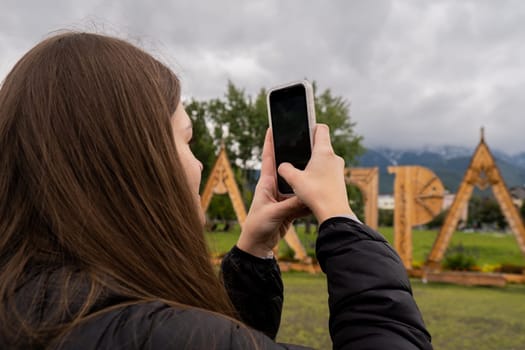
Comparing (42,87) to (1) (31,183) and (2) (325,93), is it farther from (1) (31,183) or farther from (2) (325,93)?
(2) (325,93)

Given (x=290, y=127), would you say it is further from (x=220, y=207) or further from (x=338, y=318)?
(x=220, y=207)

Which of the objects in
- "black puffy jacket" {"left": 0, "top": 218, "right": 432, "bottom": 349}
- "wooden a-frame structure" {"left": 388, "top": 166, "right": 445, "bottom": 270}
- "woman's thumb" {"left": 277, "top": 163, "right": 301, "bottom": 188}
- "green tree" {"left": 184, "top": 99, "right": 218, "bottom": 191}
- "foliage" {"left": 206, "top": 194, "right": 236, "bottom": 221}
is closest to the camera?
"black puffy jacket" {"left": 0, "top": 218, "right": 432, "bottom": 349}

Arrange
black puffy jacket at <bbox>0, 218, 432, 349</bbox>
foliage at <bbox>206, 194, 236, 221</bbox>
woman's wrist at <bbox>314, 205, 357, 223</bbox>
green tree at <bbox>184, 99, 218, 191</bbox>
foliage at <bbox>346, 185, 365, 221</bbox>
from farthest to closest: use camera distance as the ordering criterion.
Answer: foliage at <bbox>206, 194, 236, 221</bbox> < green tree at <bbox>184, 99, 218, 191</bbox> < foliage at <bbox>346, 185, 365, 221</bbox> < woman's wrist at <bbox>314, 205, 357, 223</bbox> < black puffy jacket at <bbox>0, 218, 432, 349</bbox>

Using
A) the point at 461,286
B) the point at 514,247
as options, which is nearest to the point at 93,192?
the point at 461,286

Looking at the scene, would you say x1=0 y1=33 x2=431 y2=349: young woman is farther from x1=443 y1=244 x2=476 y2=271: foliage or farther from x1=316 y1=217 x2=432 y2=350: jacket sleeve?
x1=443 y1=244 x2=476 y2=271: foliage

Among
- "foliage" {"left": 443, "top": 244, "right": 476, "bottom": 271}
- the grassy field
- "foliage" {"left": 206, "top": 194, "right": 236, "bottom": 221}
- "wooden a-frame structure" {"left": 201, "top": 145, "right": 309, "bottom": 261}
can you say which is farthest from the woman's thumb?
"foliage" {"left": 206, "top": 194, "right": 236, "bottom": 221}

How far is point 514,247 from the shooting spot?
1719 cm

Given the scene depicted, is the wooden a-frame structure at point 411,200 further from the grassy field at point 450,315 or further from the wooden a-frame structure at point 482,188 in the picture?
the grassy field at point 450,315

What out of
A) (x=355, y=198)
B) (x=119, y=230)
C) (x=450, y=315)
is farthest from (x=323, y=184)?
(x=355, y=198)


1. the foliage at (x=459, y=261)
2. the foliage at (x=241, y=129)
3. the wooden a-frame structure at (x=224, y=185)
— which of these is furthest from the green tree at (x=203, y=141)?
the foliage at (x=459, y=261)

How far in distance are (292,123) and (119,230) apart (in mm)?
617

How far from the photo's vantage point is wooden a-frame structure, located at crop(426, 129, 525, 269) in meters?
9.73

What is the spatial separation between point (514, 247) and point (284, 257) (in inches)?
374

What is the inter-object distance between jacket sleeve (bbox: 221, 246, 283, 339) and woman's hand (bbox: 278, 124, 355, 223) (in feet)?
1.36
